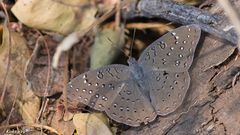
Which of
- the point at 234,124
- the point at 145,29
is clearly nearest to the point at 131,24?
the point at 145,29

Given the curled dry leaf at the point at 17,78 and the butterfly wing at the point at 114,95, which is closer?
the butterfly wing at the point at 114,95

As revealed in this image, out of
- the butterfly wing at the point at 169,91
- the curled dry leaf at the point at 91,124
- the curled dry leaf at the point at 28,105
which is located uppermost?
the butterfly wing at the point at 169,91

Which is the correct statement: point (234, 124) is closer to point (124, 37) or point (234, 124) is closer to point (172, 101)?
point (172, 101)

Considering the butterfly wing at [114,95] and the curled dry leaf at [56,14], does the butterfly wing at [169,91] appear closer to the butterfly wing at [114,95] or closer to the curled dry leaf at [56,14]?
the butterfly wing at [114,95]

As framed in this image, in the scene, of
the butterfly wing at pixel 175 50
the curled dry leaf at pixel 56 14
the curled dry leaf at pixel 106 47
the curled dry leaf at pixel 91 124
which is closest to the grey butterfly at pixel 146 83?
the butterfly wing at pixel 175 50

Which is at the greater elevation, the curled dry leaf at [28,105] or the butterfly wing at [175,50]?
the butterfly wing at [175,50]

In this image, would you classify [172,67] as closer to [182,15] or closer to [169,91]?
[169,91]
